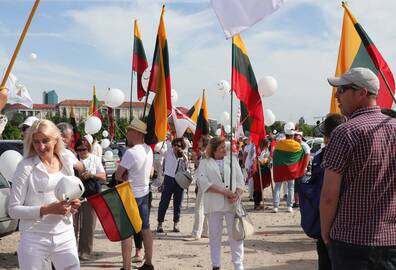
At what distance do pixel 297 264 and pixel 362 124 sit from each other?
178 inches

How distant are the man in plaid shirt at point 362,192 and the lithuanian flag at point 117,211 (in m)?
2.60

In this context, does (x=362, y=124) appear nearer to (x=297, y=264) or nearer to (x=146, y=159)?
(x=146, y=159)

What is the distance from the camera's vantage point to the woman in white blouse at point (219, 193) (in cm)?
570

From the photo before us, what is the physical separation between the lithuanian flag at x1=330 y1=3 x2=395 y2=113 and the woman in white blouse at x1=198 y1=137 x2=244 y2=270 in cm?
181

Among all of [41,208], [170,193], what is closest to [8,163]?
[170,193]

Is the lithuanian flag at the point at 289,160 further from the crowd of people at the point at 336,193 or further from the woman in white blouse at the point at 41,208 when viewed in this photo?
the woman in white blouse at the point at 41,208

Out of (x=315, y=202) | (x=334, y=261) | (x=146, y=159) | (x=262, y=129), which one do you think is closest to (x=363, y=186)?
(x=334, y=261)

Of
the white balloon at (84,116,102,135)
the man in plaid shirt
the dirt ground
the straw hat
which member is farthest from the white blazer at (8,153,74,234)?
the white balloon at (84,116,102,135)

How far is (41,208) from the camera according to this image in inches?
133

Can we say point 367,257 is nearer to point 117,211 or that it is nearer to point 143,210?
point 117,211

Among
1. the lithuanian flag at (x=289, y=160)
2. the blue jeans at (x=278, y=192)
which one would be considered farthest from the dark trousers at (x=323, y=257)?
the blue jeans at (x=278, y=192)

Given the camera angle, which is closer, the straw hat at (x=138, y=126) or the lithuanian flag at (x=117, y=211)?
the lithuanian flag at (x=117, y=211)

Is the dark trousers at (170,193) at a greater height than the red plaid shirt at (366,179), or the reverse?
the red plaid shirt at (366,179)

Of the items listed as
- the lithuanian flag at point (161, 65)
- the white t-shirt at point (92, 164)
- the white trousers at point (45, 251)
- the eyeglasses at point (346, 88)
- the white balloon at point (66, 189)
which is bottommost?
the white trousers at point (45, 251)
